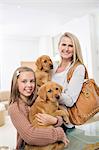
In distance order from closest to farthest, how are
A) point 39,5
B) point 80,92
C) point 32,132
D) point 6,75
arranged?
1. point 32,132
2. point 80,92
3. point 6,75
4. point 39,5

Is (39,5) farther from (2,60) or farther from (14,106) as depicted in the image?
(14,106)

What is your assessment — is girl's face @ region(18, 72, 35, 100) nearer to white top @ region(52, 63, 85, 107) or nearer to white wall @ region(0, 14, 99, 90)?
white top @ region(52, 63, 85, 107)

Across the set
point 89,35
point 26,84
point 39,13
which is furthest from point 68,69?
point 39,13

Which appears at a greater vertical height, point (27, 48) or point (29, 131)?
point (27, 48)

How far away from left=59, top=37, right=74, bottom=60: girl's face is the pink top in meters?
0.21

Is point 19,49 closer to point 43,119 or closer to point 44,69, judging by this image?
point 44,69

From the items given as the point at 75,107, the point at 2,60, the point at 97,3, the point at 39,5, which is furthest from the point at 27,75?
the point at 97,3

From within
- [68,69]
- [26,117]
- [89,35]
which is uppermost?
[89,35]

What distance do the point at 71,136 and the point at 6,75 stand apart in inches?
12.3

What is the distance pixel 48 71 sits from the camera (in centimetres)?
65

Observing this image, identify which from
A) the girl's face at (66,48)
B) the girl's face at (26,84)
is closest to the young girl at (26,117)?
the girl's face at (26,84)

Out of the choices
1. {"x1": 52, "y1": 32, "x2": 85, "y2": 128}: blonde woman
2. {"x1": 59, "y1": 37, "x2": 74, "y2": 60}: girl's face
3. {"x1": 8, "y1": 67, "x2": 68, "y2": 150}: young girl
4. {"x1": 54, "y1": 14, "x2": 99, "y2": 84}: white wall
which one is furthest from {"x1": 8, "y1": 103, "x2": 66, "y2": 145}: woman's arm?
{"x1": 54, "y1": 14, "x2": 99, "y2": 84}: white wall

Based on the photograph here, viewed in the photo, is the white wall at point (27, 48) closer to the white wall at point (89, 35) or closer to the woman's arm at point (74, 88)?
the white wall at point (89, 35)

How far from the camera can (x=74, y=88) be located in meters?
0.62
